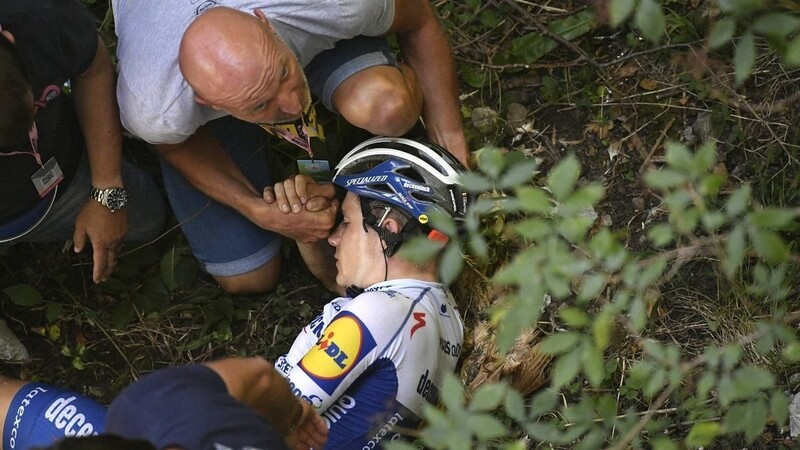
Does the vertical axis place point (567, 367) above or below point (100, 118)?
above

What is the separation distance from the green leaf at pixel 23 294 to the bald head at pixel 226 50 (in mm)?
1631

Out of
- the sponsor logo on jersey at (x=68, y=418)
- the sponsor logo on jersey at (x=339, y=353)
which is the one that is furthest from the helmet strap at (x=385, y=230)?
the sponsor logo on jersey at (x=68, y=418)

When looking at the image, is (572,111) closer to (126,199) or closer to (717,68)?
(717,68)

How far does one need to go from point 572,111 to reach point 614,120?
0.66ft

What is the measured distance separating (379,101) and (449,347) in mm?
973

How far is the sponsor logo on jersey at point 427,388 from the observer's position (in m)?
3.13

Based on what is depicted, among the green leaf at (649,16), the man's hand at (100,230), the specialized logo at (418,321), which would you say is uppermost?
the green leaf at (649,16)

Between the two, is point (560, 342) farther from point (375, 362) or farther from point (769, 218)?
point (375, 362)

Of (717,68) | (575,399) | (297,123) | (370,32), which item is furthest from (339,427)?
(717,68)

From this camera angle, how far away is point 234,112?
2.96 meters

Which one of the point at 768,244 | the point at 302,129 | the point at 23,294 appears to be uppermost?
the point at 768,244

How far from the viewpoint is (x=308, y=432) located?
110 inches

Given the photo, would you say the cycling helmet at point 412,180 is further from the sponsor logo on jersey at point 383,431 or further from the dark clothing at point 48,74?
the dark clothing at point 48,74

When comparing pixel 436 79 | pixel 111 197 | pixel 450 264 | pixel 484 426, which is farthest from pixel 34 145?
pixel 484 426
